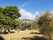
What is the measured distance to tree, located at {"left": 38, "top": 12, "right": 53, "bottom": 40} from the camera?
114 feet

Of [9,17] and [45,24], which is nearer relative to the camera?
[45,24]

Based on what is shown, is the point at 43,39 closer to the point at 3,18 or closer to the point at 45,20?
the point at 45,20

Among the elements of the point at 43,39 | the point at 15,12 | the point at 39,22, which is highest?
the point at 15,12

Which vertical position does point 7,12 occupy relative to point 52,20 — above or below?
above

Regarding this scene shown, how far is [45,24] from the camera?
3775 centimetres

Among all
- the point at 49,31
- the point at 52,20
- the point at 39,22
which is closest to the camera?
the point at 49,31

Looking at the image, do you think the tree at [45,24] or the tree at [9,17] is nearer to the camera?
the tree at [45,24]

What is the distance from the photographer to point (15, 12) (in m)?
45.7

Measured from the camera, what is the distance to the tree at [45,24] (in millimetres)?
34725

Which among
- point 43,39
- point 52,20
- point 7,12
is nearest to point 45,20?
point 52,20

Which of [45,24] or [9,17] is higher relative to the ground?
[9,17]

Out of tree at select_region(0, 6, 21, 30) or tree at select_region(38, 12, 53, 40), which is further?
tree at select_region(0, 6, 21, 30)

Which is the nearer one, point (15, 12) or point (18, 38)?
point (18, 38)

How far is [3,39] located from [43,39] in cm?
839
